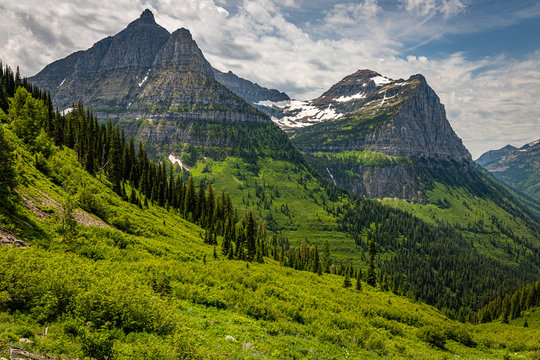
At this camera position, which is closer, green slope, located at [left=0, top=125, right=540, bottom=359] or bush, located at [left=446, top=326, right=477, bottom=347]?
green slope, located at [left=0, top=125, right=540, bottom=359]

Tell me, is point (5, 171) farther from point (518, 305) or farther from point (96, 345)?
point (518, 305)

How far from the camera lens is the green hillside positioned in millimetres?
13711

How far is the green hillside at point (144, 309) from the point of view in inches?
540

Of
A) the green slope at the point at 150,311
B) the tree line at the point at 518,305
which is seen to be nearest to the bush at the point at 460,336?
the green slope at the point at 150,311

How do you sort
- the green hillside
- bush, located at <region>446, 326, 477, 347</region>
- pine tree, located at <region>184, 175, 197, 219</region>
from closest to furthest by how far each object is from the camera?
the green hillside
bush, located at <region>446, 326, 477, 347</region>
pine tree, located at <region>184, 175, 197, 219</region>

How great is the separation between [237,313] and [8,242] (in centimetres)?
2045

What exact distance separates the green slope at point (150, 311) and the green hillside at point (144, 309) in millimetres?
80

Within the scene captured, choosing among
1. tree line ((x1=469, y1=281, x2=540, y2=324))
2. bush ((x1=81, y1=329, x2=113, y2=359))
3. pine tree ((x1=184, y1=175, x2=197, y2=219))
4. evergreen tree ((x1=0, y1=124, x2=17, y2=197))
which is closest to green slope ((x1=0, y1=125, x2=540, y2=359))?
bush ((x1=81, y1=329, x2=113, y2=359))

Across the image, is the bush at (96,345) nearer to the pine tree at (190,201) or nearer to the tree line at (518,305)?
the pine tree at (190,201)

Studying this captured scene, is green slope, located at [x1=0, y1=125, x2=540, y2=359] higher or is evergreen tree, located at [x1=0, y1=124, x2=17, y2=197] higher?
evergreen tree, located at [x1=0, y1=124, x2=17, y2=197]

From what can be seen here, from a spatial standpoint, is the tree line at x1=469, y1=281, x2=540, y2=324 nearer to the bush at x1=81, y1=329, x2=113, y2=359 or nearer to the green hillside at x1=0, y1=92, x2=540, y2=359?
the green hillside at x1=0, y1=92, x2=540, y2=359

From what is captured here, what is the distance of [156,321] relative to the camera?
1697 centimetres

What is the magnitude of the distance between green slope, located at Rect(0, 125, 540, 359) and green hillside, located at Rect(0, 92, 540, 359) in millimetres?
80

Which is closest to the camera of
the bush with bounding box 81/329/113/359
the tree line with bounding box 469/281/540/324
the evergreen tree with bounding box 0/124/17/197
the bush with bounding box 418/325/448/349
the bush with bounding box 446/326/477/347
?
the bush with bounding box 81/329/113/359
